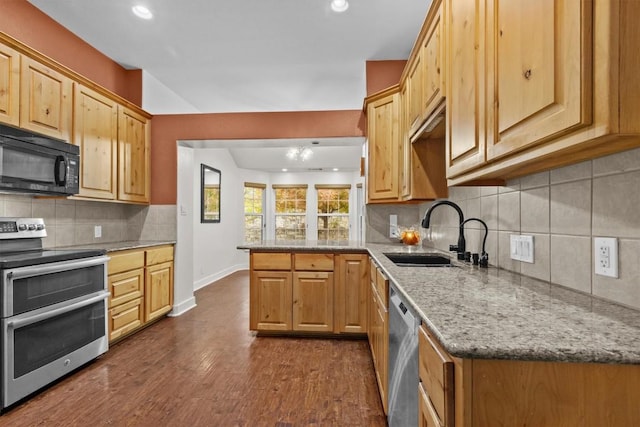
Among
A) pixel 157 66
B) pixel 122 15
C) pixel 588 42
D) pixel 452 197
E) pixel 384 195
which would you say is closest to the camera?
pixel 588 42

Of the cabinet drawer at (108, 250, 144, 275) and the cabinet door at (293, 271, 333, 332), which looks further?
the cabinet door at (293, 271, 333, 332)

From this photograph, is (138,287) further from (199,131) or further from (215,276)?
(215,276)

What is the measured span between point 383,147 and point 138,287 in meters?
2.71

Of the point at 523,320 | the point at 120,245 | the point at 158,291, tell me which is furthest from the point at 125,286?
the point at 523,320

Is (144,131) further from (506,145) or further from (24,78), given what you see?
(506,145)

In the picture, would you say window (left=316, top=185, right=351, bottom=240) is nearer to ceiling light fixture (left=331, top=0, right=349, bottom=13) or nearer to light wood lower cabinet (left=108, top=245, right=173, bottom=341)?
light wood lower cabinet (left=108, top=245, right=173, bottom=341)

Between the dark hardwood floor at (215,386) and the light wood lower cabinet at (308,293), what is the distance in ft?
0.50

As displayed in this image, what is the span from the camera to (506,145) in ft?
3.39

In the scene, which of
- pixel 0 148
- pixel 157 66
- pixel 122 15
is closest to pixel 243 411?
pixel 0 148

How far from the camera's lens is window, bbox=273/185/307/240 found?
755 centimetres

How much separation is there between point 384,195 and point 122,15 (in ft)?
8.92

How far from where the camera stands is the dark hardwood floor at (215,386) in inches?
75.1

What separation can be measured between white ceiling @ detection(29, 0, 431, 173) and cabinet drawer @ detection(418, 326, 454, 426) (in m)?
2.65

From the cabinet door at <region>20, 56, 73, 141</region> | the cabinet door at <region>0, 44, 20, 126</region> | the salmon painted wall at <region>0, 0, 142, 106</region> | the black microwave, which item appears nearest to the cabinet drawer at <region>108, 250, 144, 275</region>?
the black microwave
